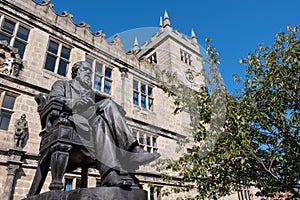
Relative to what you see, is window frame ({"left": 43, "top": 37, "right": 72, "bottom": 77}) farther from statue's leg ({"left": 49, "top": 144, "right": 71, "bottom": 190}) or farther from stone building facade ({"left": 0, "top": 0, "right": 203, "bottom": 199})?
statue's leg ({"left": 49, "top": 144, "right": 71, "bottom": 190})

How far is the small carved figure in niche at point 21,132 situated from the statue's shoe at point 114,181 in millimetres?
5619

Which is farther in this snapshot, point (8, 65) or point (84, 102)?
point (8, 65)

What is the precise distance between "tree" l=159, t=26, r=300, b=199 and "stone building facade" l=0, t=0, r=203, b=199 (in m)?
1.32

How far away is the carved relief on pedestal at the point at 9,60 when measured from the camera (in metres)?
7.28

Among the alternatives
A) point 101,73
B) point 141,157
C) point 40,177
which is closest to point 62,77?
point 101,73

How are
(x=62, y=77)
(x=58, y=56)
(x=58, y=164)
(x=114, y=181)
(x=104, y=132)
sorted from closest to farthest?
1. (x=114, y=181)
2. (x=58, y=164)
3. (x=104, y=132)
4. (x=62, y=77)
5. (x=58, y=56)

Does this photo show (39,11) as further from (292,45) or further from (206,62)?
(292,45)

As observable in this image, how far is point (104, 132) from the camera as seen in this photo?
8.57 feet

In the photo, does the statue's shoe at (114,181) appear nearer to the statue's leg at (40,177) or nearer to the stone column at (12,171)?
the statue's leg at (40,177)

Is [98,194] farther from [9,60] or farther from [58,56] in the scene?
[58,56]

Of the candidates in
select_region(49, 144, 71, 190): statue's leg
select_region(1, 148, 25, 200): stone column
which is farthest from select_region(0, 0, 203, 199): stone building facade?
select_region(49, 144, 71, 190): statue's leg

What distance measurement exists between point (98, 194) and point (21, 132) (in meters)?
5.85

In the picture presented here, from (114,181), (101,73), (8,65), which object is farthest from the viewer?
(101,73)

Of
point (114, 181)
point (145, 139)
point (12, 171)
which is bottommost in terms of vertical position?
point (114, 181)
